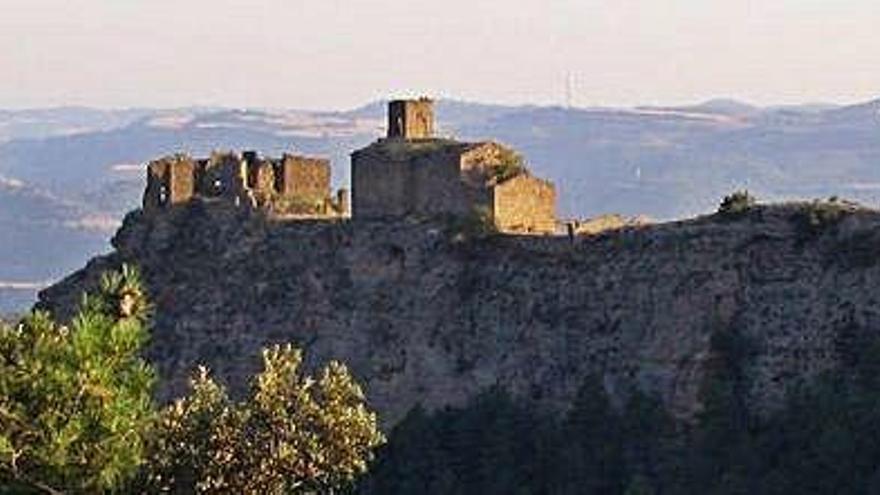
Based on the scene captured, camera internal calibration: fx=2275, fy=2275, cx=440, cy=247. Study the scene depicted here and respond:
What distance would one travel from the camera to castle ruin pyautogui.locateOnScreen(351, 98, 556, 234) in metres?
56.5

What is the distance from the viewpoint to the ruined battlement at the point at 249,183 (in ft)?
202

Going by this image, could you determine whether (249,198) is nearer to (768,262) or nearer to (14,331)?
(768,262)

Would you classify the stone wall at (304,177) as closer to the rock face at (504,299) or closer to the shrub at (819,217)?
the rock face at (504,299)

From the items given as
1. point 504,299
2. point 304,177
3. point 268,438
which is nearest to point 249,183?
point 304,177

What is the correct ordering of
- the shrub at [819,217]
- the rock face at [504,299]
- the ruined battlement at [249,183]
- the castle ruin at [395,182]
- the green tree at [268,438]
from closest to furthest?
the green tree at [268,438] < the rock face at [504,299] < the shrub at [819,217] < the castle ruin at [395,182] < the ruined battlement at [249,183]

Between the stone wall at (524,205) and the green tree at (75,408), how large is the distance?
29996mm

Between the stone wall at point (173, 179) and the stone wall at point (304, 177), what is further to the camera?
the stone wall at point (173, 179)

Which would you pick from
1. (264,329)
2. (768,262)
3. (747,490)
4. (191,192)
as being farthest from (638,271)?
(191,192)

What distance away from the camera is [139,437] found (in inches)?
1067

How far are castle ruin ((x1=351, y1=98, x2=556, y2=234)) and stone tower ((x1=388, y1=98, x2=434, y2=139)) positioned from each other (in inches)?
47.2

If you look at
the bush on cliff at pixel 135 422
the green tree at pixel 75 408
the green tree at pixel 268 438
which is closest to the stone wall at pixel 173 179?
the bush on cliff at pixel 135 422

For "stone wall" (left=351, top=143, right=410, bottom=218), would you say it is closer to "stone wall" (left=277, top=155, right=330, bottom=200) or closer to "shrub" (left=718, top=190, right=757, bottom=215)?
→ "stone wall" (left=277, top=155, right=330, bottom=200)

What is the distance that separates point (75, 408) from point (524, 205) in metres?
31.6

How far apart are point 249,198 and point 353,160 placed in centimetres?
376
